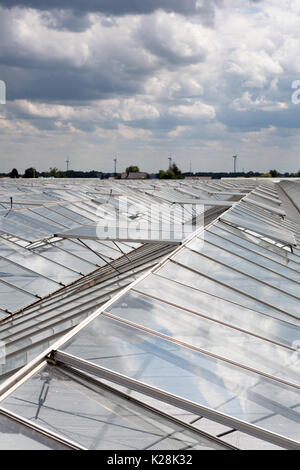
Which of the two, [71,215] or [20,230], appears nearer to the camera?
[20,230]

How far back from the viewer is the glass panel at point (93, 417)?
3793mm

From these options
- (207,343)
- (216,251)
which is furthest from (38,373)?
(216,251)

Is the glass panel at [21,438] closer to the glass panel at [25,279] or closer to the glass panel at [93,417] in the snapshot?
the glass panel at [93,417]

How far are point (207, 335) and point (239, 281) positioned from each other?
111 inches

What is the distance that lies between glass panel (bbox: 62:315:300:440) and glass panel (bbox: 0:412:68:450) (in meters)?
1.03

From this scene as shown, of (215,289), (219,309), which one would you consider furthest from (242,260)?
(219,309)

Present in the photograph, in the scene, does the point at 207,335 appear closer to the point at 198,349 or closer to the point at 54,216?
the point at 198,349

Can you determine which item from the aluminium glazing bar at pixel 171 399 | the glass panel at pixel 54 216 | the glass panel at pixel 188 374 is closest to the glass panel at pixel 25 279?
the glass panel at pixel 54 216

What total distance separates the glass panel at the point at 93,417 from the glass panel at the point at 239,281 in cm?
395

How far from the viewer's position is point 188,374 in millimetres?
4770

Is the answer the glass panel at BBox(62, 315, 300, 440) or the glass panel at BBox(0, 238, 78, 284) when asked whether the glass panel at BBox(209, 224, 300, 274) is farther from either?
the glass panel at BBox(62, 315, 300, 440)

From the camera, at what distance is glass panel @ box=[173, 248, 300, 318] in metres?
7.86
